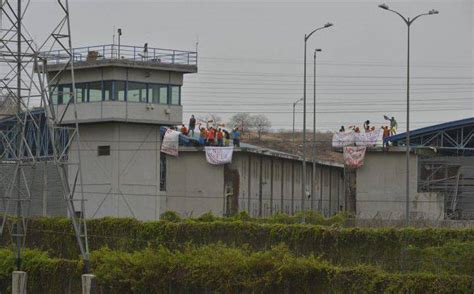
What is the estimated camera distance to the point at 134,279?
36.6 m

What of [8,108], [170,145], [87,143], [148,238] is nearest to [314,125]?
[170,145]

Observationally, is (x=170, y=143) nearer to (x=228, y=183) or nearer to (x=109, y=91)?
(x=228, y=183)

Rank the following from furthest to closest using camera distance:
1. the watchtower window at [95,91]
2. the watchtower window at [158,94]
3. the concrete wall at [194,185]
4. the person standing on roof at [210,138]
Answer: the person standing on roof at [210,138] < the concrete wall at [194,185] < the watchtower window at [158,94] < the watchtower window at [95,91]

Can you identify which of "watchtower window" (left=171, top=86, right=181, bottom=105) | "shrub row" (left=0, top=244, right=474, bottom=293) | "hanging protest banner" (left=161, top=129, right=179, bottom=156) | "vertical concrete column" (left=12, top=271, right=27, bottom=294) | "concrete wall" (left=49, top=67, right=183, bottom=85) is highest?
"concrete wall" (left=49, top=67, right=183, bottom=85)

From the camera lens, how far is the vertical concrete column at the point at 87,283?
3741 centimetres

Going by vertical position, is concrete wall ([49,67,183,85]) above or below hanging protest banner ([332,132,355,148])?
above

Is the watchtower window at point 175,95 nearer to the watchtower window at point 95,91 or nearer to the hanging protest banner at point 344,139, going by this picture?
the watchtower window at point 95,91

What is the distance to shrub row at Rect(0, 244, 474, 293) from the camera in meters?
29.9

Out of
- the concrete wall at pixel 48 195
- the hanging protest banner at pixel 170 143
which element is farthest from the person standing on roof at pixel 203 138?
the concrete wall at pixel 48 195

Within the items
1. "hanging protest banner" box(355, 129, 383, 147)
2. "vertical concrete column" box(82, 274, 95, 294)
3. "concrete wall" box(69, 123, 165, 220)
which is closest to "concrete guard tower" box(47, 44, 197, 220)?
"concrete wall" box(69, 123, 165, 220)

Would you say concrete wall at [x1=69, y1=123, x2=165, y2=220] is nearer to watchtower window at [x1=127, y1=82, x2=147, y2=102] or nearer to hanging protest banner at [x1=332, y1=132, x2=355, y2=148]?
watchtower window at [x1=127, y1=82, x2=147, y2=102]

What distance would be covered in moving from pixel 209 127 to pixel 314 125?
27.0 feet

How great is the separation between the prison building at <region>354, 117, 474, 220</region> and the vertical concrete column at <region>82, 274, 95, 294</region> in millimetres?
30720

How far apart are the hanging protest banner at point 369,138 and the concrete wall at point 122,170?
14113 mm
